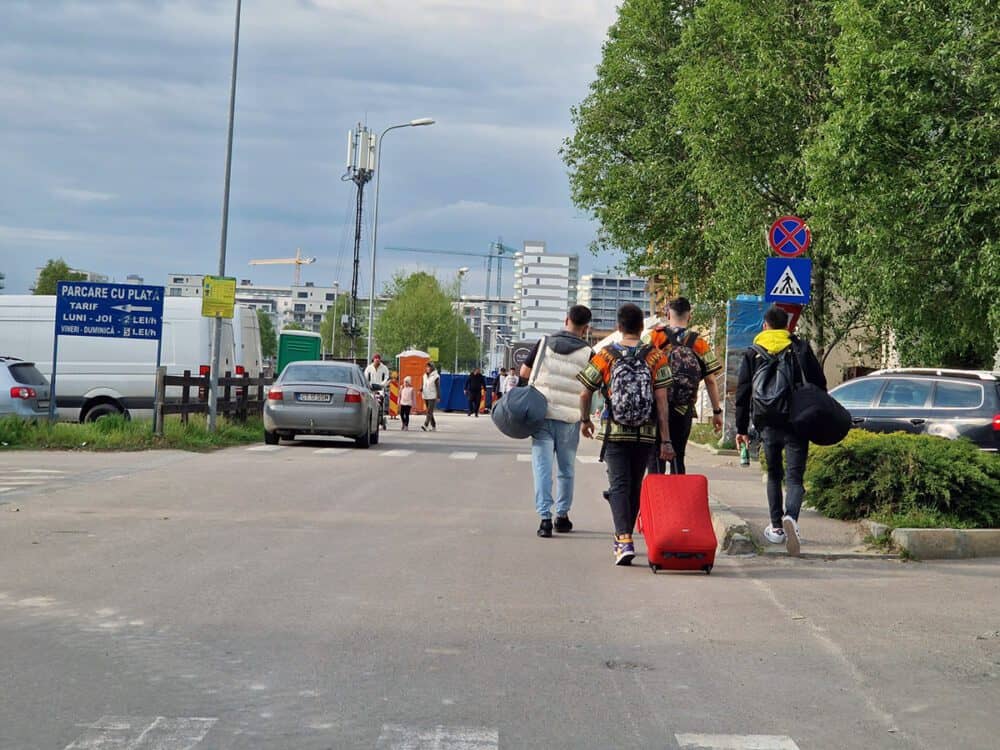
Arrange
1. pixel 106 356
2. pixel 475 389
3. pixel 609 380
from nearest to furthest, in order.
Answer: pixel 609 380, pixel 106 356, pixel 475 389

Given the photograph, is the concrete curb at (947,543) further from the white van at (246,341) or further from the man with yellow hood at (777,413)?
the white van at (246,341)

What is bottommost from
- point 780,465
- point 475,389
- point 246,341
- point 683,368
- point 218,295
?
point 475,389

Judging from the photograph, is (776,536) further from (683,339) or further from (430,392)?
(430,392)

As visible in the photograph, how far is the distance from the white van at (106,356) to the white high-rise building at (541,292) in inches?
4443

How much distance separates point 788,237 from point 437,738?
11409 mm

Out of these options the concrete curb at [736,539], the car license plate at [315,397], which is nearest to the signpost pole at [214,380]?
the car license plate at [315,397]

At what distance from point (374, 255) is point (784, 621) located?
53957 mm

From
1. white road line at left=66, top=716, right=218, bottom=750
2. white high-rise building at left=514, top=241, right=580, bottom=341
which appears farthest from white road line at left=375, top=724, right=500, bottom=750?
white high-rise building at left=514, top=241, right=580, bottom=341

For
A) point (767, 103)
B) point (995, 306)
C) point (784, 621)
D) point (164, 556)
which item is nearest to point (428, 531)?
point (164, 556)

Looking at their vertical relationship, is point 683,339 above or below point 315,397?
above

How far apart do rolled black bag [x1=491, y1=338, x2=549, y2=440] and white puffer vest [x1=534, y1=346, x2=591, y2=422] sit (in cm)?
11

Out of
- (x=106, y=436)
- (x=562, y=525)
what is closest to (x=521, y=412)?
(x=562, y=525)

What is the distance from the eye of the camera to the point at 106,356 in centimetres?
2497

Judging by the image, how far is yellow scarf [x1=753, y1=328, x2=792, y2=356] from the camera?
10320mm
